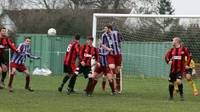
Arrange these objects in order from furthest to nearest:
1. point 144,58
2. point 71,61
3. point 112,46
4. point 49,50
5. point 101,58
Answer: point 49,50, point 144,58, point 71,61, point 101,58, point 112,46

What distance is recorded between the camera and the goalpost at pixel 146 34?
23.6 meters

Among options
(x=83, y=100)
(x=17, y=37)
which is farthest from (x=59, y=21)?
(x=83, y=100)

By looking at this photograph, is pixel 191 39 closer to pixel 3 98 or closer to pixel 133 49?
pixel 133 49

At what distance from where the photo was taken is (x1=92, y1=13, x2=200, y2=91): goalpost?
2356 cm

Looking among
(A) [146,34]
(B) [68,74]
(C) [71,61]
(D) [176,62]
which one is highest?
(A) [146,34]

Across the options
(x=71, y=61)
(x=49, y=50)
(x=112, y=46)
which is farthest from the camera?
(x=49, y=50)

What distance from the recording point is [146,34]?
26.7 metres

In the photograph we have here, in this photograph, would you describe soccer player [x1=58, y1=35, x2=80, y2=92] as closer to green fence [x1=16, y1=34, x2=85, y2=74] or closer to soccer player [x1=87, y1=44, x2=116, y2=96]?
soccer player [x1=87, y1=44, x2=116, y2=96]

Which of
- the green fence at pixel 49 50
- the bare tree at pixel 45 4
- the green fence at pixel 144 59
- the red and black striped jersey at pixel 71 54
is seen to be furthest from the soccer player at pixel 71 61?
the bare tree at pixel 45 4

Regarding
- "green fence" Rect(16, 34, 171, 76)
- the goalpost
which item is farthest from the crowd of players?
"green fence" Rect(16, 34, 171, 76)

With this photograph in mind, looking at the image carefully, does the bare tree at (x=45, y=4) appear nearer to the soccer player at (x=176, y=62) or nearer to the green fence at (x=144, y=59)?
the green fence at (x=144, y=59)

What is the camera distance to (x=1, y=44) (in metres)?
18.0

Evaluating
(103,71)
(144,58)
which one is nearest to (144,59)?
(144,58)

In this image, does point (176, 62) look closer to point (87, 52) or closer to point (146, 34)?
point (87, 52)
